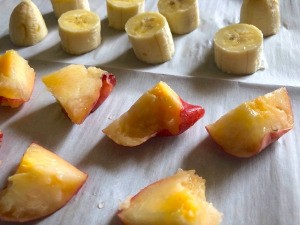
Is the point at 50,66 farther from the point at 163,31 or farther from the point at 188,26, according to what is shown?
the point at 188,26

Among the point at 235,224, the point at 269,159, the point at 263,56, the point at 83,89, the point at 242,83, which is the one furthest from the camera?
the point at 263,56

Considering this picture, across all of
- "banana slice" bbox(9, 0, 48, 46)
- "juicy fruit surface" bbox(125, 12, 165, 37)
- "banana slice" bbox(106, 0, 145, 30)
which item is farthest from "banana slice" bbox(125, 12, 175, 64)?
"banana slice" bbox(9, 0, 48, 46)

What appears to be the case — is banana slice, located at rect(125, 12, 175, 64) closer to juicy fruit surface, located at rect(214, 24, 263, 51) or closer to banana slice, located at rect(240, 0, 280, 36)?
juicy fruit surface, located at rect(214, 24, 263, 51)

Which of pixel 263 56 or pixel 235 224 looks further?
pixel 263 56

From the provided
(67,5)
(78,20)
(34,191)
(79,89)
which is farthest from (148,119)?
(67,5)

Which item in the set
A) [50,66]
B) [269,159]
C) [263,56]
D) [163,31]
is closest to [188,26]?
[163,31]

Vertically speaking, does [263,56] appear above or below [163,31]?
below

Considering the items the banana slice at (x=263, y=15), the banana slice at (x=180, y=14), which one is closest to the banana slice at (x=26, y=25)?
the banana slice at (x=180, y=14)
